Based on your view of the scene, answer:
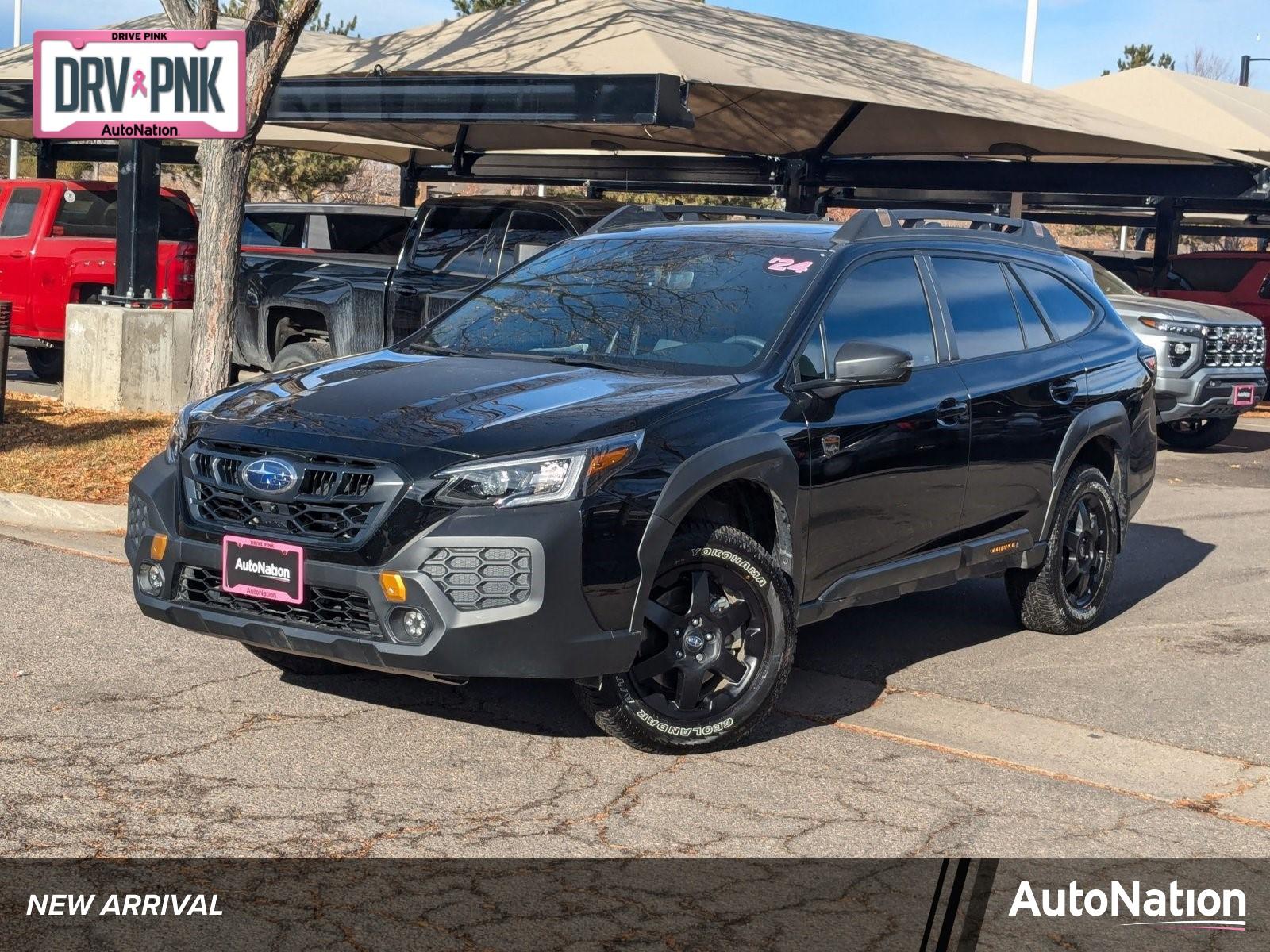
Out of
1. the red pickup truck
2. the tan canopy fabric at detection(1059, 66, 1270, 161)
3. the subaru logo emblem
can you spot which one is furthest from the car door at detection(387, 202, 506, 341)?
the tan canopy fabric at detection(1059, 66, 1270, 161)

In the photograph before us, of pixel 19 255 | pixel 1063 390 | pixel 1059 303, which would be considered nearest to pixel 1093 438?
pixel 1063 390

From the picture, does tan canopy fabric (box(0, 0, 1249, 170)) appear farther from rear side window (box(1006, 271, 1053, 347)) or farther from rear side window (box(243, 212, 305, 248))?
rear side window (box(1006, 271, 1053, 347))

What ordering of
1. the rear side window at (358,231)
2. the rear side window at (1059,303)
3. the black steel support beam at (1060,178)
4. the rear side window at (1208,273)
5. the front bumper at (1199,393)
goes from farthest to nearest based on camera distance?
the rear side window at (1208,273) → the black steel support beam at (1060,178) → the rear side window at (358,231) → the front bumper at (1199,393) → the rear side window at (1059,303)

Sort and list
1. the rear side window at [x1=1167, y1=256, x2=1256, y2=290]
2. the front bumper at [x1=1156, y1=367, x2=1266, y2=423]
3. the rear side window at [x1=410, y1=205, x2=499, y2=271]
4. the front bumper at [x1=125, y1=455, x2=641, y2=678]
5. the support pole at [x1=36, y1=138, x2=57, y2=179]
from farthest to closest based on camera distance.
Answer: the support pole at [x1=36, y1=138, x2=57, y2=179] < the rear side window at [x1=1167, y1=256, x2=1256, y2=290] < the front bumper at [x1=1156, y1=367, x2=1266, y2=423] < the rear side window at [x1=410, y1=205, x2=499, y2=271] < the front bumper at [x1=125, y1=455, x2=641, y2=678]

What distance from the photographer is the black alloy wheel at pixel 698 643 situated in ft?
17.2

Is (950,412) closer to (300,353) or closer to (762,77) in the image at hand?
(300,353)

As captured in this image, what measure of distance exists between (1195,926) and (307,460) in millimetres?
2874

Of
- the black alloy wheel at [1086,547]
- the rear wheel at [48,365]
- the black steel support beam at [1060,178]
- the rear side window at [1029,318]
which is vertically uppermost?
the black steel support beam at [1060,178]

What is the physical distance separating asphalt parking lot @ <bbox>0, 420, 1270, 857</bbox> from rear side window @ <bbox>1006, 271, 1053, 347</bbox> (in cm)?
139

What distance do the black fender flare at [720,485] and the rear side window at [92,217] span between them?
11.8m

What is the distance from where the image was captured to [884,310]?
6359mm

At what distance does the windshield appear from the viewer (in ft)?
19.5

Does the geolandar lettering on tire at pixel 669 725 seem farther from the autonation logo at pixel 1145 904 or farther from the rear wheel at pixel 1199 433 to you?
the rear wheel at pixel 1199 433

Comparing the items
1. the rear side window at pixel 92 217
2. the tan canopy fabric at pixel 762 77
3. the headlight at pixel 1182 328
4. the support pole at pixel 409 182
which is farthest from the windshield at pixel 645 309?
the support pole at pixel 409 182
